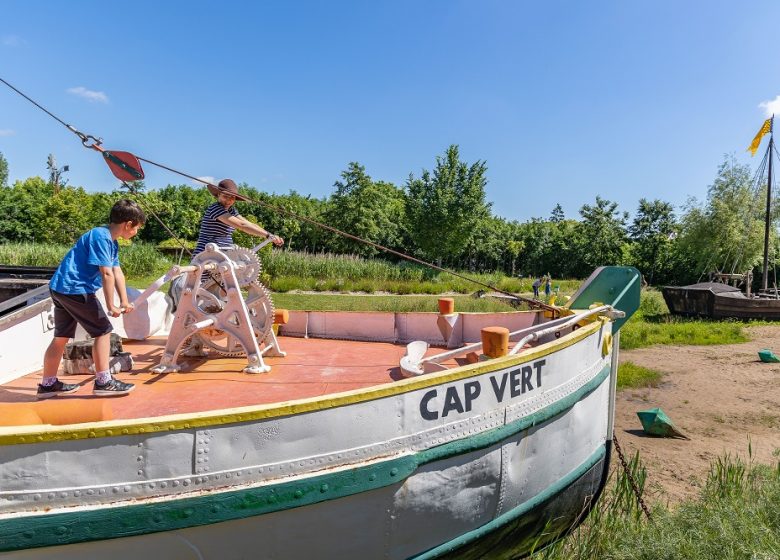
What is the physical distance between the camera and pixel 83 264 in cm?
306

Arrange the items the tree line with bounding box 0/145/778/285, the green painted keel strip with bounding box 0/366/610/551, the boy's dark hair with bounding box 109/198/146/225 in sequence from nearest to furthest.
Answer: the green painted keel strip with bounding box 0/366/610/551 → the boy's dark hair with bounding box 109/198/146/225 → the tree line with bounding box 0/145/778/285

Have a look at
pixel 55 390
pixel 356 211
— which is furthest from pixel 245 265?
pixel 356 211

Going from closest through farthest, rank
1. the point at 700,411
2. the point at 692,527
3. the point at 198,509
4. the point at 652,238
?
the point at 198,509
the point at 692,527
the point at 700,411
the point at 652,238

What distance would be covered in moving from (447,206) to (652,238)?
56.8 feet

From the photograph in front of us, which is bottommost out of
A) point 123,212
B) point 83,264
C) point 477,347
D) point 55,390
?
point 55,390

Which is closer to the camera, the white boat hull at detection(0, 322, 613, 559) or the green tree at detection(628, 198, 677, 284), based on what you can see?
the white boat hull at detection(0, 322, 613, 559)

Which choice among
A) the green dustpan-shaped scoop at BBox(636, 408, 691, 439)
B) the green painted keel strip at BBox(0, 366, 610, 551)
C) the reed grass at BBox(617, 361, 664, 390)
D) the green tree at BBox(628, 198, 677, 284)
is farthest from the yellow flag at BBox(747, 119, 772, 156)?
the green painted keel strip at BBox(0, 366, 610, 551)

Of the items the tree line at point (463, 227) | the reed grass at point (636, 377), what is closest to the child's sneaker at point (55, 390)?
the reed grass at point (636, 377)

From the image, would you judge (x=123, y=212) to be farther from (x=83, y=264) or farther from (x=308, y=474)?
(x=308, y=474)

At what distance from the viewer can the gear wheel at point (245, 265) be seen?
13.3 feet

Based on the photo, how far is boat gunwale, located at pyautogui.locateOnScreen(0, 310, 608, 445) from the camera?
202cm

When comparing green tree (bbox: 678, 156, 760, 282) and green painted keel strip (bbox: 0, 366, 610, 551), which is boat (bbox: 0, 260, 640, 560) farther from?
green tree (bbox: 678, 156, 760, 282)

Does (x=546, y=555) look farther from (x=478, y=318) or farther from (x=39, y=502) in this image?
(x=39, y=502)

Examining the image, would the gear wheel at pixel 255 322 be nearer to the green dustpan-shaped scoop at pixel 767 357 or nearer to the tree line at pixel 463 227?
the green dustpan-shaped scoop at pixel 767 357
